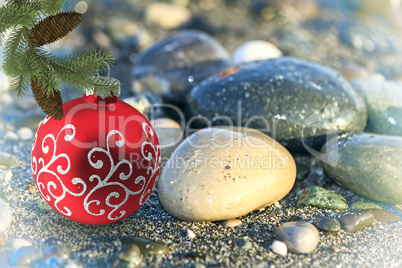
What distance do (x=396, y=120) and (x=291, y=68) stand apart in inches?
42.1

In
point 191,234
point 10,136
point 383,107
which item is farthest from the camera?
point 10,136

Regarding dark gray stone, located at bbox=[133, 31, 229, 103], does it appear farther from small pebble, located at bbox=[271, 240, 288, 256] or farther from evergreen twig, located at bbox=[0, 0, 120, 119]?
small pebble, located at bbox=[271, 240, 288, 256]

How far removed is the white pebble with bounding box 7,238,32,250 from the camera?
2.28 m

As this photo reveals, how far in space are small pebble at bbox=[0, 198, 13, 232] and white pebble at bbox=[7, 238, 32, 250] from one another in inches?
5.8

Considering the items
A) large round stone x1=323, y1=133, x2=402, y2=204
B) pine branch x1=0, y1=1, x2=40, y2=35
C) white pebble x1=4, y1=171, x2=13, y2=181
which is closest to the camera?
pine branch x1=0, y1=1, x2=40, y2=35

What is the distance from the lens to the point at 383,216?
2641 mm

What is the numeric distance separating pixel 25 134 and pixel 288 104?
2.58 metres

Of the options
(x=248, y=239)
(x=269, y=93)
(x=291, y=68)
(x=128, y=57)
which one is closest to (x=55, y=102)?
(x=248, y=239)

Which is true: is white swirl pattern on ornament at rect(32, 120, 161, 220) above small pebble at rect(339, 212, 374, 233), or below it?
above

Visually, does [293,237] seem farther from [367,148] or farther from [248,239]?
[367,148]

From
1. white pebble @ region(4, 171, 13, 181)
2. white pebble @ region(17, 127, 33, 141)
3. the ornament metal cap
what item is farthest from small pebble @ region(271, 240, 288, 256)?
white pebble @ region(17, 127, 33, 141)

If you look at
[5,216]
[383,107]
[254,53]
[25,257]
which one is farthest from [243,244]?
[254,53]

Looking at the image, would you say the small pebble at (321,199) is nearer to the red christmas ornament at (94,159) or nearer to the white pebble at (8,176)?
the red christmas ornament at (94,159)

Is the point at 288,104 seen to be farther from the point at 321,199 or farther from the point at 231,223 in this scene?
the point at 231,223
